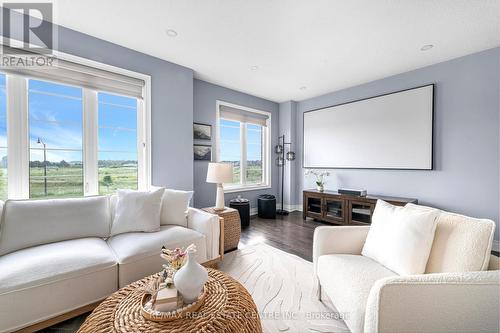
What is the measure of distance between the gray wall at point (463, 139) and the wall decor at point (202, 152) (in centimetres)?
327

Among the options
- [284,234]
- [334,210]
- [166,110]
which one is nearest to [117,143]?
[166,110]

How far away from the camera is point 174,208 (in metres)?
2.32

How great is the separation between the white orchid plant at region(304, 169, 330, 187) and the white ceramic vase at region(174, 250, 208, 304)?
3502 mm

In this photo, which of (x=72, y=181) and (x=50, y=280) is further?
(x=72, y=181)

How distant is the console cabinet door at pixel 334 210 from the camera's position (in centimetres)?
360

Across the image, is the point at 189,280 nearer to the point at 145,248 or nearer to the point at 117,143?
the point at 145,248

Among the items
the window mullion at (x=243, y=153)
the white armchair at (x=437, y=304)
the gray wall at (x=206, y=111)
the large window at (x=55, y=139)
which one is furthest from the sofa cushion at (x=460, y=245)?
the window mullion at (x=243, y=153)

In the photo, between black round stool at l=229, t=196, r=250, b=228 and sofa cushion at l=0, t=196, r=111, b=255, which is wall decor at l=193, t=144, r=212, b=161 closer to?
black round stool at l=229, t=196, r=250, b=228

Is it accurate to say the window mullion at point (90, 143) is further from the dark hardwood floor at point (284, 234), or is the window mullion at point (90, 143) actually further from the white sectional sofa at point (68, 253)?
the dark hardwood floor at point (284, 234)

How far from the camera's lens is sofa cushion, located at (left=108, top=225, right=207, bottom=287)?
162cm

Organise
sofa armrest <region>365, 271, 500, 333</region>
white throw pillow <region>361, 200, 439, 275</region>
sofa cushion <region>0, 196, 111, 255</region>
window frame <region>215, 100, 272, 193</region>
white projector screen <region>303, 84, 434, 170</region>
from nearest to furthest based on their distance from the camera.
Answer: sofa armrest <region>365, 271, 500, 333</region> → white throw pillow <region>361, 200, 439, 275</region> → sofa cushion <region>0, 196, 111, 255</region> → white projector screen <region>303, 84, 434, 170</region> → window frame <region>215, 100, 272, 193</region>

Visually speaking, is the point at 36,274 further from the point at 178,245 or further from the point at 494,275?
the point at 494,275

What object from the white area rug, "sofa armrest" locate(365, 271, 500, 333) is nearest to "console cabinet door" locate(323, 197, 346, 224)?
the white area rug

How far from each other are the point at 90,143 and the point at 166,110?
1007 mm
